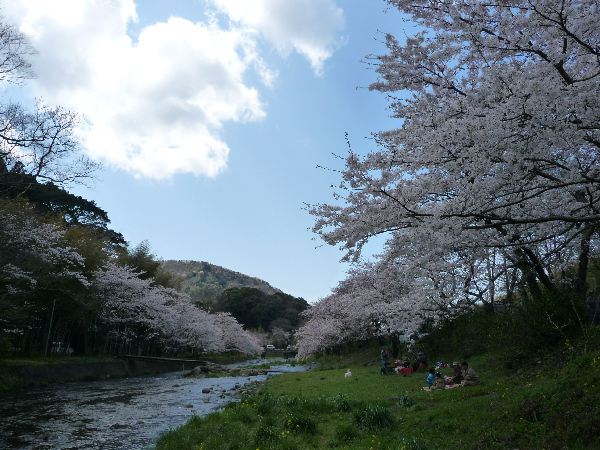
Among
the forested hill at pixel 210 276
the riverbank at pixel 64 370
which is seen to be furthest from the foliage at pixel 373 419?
the forested hill at pixel 210 276

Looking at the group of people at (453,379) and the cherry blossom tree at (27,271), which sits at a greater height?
the cherry blossom tree at (27,271)

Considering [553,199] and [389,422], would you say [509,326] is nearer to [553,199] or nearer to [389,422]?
[553,199]

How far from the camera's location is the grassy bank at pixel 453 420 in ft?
17.4

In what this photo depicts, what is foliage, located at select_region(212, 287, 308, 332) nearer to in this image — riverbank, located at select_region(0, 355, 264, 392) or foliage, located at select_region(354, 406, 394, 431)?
riverbank, located at select_region(0, 355, 264, 392)

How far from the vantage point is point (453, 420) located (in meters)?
6.56

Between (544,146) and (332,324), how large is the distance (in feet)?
95.9

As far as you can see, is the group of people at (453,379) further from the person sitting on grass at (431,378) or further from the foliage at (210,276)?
the foliage at (210,276)

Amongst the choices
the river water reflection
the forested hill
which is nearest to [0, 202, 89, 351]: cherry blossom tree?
the river water reflection

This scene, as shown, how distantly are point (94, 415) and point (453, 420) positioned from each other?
34.0ft

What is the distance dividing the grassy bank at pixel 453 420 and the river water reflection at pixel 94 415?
5.79 ft

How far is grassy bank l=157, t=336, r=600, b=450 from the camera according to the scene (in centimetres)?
531

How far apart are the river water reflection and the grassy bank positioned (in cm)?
177

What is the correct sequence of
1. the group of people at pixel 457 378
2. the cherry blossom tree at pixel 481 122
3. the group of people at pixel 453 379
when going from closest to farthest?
1. the cherry blossom tree at pixel 481 122
2. the group of people at pixel 457 378
3. the group of people at pixel 453 379

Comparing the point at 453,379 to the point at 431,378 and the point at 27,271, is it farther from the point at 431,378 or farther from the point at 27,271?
the point at 27,271
